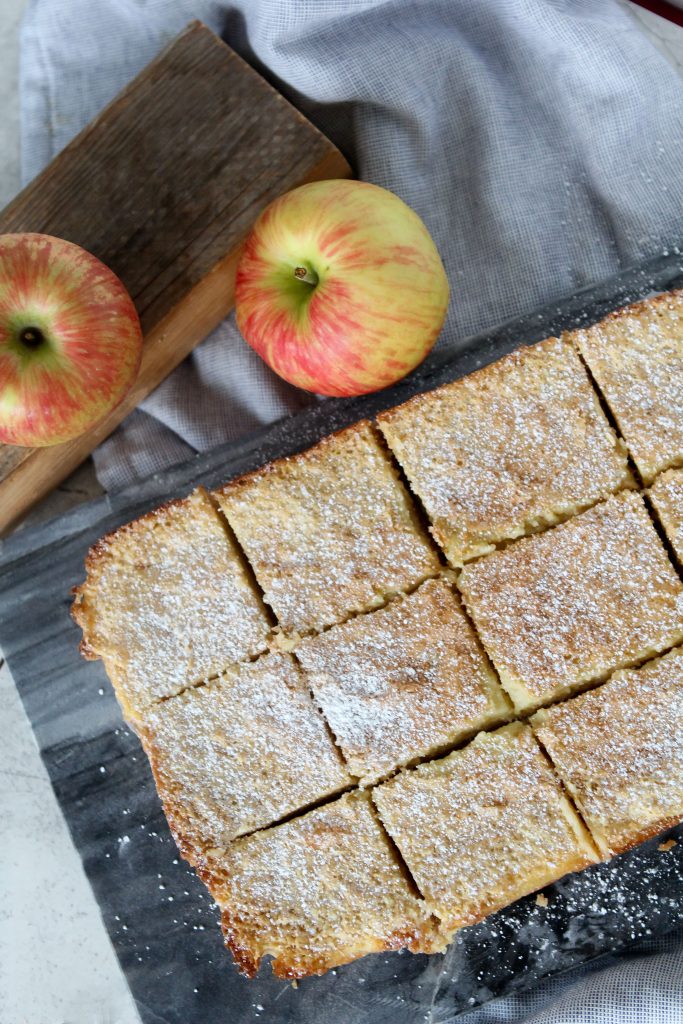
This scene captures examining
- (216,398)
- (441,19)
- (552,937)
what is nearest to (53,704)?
(216,398)

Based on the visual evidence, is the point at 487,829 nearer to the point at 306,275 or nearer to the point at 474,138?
the point at 306,275

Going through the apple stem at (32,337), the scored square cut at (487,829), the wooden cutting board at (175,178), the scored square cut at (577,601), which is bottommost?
the scored square cut at (487,829)

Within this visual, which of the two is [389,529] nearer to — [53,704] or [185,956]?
[53,704]

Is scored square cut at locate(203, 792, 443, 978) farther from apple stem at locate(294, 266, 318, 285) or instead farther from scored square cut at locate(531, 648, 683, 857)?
apple stem at locate(294, 266, 318, 285)

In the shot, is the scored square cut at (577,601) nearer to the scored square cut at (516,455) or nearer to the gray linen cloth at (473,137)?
the scored square cut at (516,455)

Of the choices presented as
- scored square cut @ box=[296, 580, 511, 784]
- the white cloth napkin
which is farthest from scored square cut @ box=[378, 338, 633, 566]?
the white cloth napkin

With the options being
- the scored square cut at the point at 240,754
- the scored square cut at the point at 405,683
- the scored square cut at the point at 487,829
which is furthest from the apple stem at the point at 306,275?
the scored square cut at the point at 487,829

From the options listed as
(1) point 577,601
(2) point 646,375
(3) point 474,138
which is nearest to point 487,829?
(1) point 577,601
